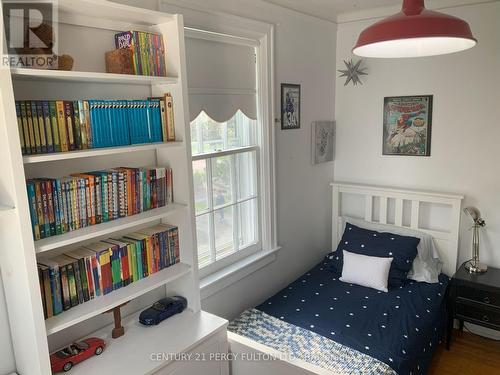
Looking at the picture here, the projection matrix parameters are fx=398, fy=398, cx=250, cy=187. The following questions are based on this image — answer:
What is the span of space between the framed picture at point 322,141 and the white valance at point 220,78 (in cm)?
73

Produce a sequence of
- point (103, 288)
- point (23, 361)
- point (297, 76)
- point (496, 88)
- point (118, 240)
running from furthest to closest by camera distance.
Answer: point (297, 76) → point (496, 88) → point (118, 240) → point (103, 288) → point (23, 361)

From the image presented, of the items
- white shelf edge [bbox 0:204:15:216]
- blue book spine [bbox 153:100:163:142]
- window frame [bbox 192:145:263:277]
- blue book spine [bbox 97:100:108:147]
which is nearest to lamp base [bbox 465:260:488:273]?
window frame [bbox 192:145:263:277]

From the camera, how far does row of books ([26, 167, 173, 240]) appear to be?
1377mm

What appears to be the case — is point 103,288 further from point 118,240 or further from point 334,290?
point 334,290

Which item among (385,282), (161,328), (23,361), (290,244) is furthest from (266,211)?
(23,361)

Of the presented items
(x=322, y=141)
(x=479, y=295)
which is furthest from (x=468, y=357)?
(x=322, y=141)

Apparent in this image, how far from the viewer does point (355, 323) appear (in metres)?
2.34

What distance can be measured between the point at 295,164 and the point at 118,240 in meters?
1.55

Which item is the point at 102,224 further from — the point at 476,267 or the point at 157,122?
the point at 476,267

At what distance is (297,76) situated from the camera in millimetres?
2848

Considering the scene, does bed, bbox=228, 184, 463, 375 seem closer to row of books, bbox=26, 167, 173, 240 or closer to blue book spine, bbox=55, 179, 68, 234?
row of books, bbox=26, 167, 173, 240

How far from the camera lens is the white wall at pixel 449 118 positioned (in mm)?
2701

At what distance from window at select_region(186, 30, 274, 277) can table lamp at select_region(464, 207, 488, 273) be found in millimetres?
1379

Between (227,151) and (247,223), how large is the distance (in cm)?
55
